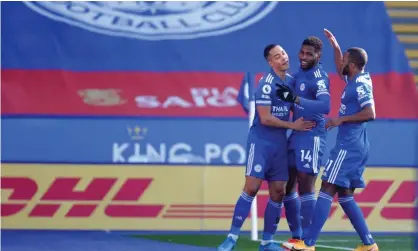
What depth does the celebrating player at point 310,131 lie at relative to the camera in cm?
842

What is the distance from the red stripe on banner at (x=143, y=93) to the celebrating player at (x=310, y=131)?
2.91m

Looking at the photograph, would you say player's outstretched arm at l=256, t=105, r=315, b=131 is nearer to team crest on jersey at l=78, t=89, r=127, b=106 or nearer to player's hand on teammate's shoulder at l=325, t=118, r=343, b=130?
player's hand on teammate's shoulder at l=325, t=118, r=343, b=130

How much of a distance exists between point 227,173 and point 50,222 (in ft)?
6.98

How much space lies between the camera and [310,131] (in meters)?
8.48

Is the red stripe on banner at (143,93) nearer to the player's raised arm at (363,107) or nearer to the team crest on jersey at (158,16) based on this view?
the team crest on jersey at (158,16)

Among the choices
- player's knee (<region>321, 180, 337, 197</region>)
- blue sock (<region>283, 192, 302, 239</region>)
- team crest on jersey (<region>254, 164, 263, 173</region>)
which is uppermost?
team crest on jersey (<region>254, 164, 263, 173</region>)

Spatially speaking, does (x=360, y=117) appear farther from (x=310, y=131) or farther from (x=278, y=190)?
(x=278, y=190)

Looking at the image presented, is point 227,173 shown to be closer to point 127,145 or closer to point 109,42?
point 127,145

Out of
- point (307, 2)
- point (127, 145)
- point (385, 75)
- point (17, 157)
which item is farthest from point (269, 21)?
point (17, 157)

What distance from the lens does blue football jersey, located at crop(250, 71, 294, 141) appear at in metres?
8.35

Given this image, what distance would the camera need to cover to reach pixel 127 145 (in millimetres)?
11383

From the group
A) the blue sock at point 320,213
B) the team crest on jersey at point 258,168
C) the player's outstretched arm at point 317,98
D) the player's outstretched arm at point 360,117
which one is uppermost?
the player's outstretched arm at point 317,98

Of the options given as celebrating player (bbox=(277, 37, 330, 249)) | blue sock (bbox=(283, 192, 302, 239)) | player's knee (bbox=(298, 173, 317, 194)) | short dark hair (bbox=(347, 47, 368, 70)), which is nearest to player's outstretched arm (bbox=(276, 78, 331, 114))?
celebrating player (bbox=(277, 37, 330, 249))

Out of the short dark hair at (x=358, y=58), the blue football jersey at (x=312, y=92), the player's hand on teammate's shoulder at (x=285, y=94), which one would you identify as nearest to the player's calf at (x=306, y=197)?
the blue football jersey at (x=312, y=92)
